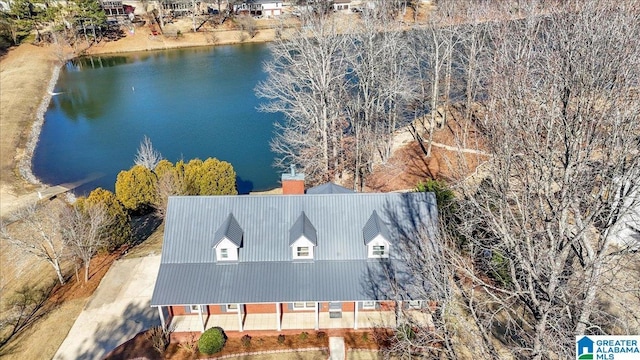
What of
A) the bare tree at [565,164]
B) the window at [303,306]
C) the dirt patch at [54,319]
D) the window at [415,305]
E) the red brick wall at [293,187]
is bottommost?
the dirt patch at [54,319]

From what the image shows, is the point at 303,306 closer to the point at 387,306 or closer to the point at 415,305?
the point at 387,306

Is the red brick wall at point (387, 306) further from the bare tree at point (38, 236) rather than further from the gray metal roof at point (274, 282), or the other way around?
the bare tree at point (38, 236)

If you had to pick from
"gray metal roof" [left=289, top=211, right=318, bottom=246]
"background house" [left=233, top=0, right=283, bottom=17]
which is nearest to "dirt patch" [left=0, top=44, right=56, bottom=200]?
"gray metal roof" [left=289, top=211, right=318, bottom=246]

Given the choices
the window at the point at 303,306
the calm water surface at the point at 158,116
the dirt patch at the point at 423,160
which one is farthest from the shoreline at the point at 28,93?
the dirt patch at the point at 423,160

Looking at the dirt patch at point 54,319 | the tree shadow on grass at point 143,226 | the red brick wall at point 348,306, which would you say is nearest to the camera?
the dirt patch at point 54,319

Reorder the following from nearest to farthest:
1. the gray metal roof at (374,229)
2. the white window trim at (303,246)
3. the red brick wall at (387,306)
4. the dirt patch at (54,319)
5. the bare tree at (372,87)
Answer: the gray metal roof at (374,229) < the white window trim at (303,246) < the dirt patch at (54,319) < the red brick wall at (387,306) < the bare tree at (372,87)

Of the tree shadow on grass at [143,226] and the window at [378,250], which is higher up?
the window at [378,250]

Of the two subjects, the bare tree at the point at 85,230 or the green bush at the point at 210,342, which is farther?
the bare tree at the point at 85,230
